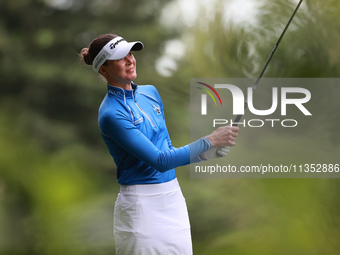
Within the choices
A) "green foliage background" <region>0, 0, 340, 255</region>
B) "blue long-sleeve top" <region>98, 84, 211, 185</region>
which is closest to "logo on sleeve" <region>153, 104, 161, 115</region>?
"blue long-sleeve top" <region>98, 84, 211, 185</region>

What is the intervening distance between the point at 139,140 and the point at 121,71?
9.1 inches

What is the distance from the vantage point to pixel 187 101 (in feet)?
12.7

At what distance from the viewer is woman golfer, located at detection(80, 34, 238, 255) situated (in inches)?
57.7

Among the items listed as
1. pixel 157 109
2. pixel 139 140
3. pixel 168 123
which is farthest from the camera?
pixel 168 123

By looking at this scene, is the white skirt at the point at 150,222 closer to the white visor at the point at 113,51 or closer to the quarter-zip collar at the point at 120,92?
the quarter-zip collar at the point at 120,92

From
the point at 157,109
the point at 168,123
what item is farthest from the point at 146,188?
the point at 168,123

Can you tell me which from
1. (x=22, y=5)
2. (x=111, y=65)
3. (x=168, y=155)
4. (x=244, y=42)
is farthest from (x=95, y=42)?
(x=22, y=5)

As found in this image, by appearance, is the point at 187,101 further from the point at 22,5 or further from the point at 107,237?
the point at 22,5

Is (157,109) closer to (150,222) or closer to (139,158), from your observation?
(139,158)

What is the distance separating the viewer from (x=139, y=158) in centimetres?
147

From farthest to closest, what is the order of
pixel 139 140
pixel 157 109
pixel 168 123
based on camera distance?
1. pixel 168 123
2. pixel 157 109
3. pixel 139 140

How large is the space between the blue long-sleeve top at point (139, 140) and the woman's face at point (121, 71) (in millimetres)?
29

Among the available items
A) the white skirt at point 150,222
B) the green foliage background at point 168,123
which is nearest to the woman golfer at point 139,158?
the white skirt at point 150,222

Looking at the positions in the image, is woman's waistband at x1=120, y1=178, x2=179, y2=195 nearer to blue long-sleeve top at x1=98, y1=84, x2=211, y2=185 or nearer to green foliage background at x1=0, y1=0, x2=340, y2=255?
blue long-sleeve top at x1=98, y1=84, x2=211, y2=185
